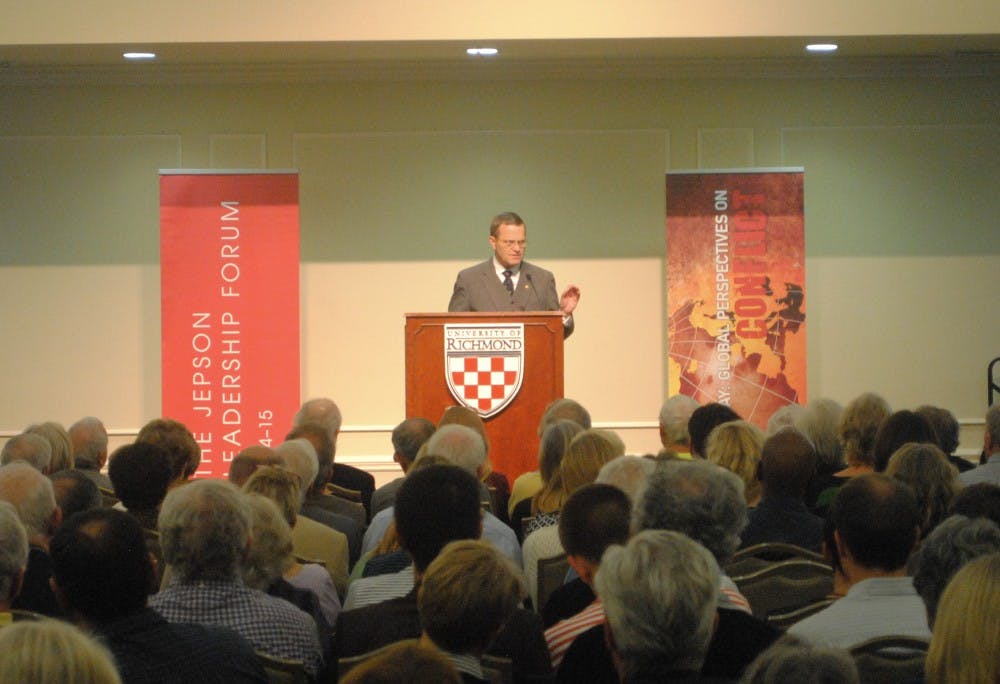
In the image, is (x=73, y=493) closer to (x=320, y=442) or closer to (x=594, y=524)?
(x=320, y=442)

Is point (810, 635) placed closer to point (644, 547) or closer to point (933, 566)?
point (933, 566)

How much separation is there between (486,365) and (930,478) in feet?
10.8

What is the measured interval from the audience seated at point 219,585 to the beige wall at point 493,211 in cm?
674

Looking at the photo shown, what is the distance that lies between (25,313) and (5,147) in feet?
4.20

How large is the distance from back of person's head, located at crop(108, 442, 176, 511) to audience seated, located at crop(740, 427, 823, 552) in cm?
201

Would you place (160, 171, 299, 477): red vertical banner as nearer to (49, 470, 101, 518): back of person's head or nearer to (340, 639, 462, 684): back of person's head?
(49, 470, 101, 518): back of person's head

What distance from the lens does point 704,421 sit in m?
5.49

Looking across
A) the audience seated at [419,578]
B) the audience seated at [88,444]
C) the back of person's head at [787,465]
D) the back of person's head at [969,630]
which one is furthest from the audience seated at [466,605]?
the audience seated at [88,444]

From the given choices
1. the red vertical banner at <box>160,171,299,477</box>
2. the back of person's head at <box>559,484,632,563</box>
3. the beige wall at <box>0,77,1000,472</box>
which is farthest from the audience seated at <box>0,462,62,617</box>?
the beige wall at <box>0,77,1000,472</box>

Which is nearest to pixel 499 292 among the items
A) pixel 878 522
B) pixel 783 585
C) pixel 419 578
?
pixel 783 585

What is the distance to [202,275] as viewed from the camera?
9.24 meters

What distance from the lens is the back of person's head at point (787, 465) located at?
13.9 ft

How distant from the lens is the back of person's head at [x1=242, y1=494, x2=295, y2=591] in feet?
11.1

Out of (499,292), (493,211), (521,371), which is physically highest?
(493,211)
